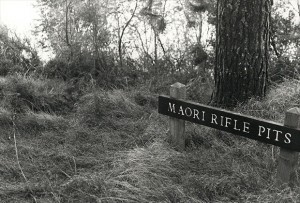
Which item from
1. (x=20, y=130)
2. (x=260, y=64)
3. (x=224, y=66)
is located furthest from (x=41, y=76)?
(x=260, y=64)

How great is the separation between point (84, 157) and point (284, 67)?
3.65 metres

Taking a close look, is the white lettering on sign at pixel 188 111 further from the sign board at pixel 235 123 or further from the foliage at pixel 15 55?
the foliage at pixel 15 55

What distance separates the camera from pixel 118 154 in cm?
420

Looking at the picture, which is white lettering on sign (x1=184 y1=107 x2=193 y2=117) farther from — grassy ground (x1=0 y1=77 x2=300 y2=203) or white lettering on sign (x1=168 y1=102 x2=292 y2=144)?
grassy ground (x1=0 y1=77 x2=300 y2=203)

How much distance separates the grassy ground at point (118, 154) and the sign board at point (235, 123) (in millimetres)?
353

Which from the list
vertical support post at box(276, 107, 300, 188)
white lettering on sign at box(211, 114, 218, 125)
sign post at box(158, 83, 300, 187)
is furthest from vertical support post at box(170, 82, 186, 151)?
vertical support post at box(276, 107, 300, 188)

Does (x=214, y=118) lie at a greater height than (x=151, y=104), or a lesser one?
greater

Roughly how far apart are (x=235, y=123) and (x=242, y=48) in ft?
4.94

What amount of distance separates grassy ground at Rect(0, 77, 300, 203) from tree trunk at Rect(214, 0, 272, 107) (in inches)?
10.1

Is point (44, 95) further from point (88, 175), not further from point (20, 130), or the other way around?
point (88, 175)

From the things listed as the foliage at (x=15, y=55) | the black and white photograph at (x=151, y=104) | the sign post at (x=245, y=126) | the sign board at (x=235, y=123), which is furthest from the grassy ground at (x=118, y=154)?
the foliage at (x=15, y=55)

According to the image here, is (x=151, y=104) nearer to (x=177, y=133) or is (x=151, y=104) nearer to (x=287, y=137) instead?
(x=177, y=133)

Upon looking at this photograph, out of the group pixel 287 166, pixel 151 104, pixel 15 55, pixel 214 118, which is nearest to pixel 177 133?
pixel 214 118

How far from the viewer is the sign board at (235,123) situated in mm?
3193
